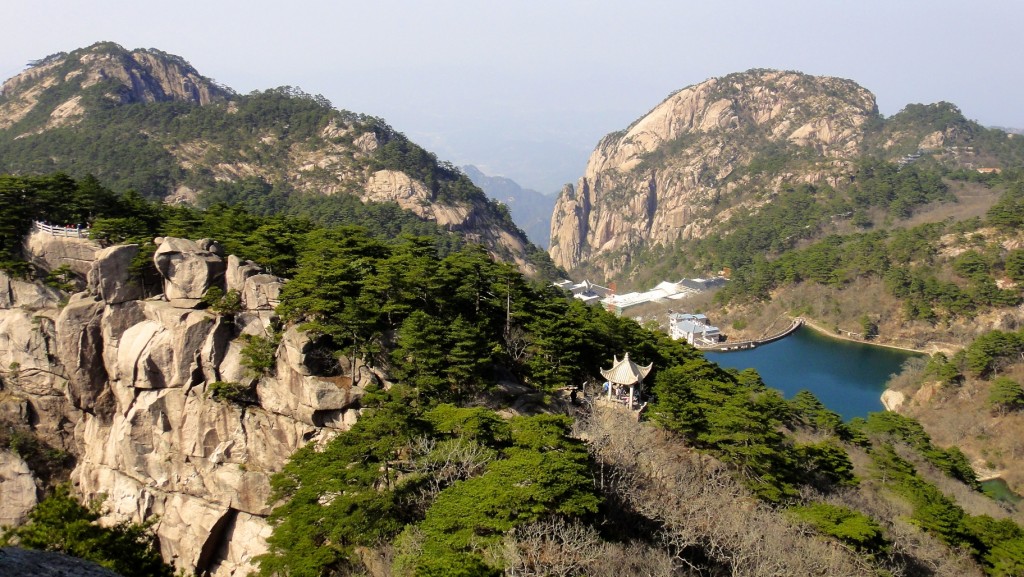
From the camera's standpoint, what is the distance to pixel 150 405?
17891 millimetres

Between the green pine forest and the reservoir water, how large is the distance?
11.9 metres

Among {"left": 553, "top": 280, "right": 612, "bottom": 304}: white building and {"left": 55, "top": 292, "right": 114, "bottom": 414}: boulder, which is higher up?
{"left": 553, "top": 280, "right": 612, "bottom": 304}: white building

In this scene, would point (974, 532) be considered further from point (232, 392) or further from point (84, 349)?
point (84, 349)

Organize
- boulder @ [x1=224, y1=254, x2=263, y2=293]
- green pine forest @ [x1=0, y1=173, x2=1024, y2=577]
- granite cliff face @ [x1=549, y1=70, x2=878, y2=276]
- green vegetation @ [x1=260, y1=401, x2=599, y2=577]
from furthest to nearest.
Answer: granite cliff face @ [x1=549, y1=70, x2=878, y2=276] < boulder @ [x1=224, y1=254, x2=263, y2=293] < green pine forest @ [x1=0, y1=173, x2=1024, y2=577] < green vegetation @ [x1=260, y1=401, x2=599, y2=577]

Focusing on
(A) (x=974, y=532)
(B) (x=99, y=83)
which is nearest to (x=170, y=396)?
(A) (x=974, y=532)

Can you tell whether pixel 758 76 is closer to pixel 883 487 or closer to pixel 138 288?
pixel 883 487

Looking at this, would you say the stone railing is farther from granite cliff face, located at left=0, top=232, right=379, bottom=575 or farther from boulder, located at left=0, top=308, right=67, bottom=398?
boulder, located at left=0, top=308, right=67, bottom=398

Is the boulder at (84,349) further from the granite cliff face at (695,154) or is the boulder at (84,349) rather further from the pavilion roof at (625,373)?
the granite cliff face at (695,154)

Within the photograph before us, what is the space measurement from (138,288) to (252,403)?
5.61 meters

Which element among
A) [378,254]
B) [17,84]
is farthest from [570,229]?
[378,254]

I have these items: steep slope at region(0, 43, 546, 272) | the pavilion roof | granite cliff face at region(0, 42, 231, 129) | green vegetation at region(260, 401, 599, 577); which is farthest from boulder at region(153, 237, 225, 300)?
granite cliff face at region(0, 42, 231, 129)

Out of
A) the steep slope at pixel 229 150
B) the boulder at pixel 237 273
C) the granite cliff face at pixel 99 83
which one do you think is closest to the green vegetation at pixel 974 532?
the boulder at pixel 237 273

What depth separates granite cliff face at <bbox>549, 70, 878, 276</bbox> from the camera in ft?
293

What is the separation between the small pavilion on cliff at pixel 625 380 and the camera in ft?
58.3
